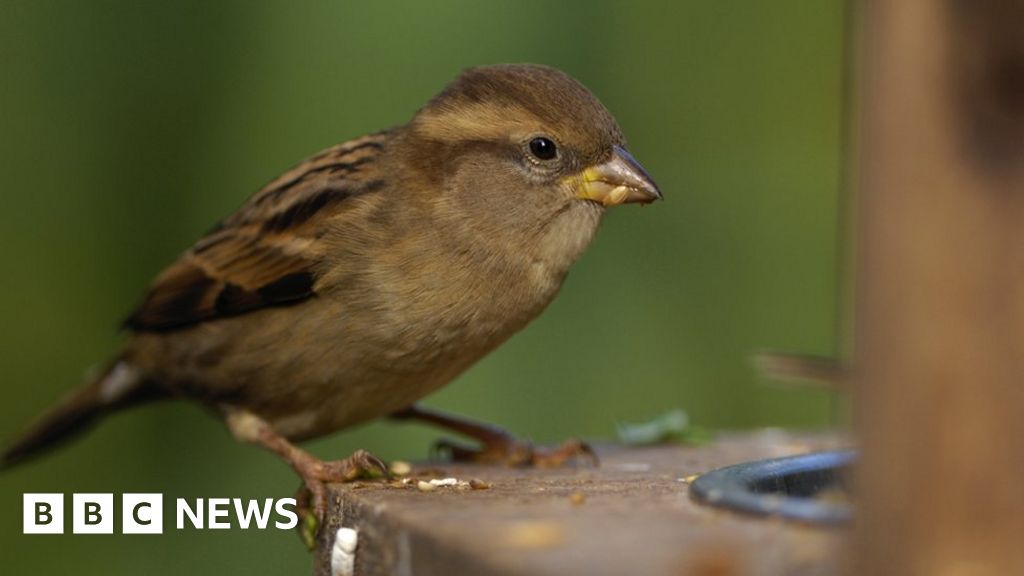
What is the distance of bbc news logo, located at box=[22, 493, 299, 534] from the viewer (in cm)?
429

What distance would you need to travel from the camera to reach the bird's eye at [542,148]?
10.1 feet

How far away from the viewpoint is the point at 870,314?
1.36 m

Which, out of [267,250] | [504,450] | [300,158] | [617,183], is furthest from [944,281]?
[300,158]

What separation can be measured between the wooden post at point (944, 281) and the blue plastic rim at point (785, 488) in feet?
0.93

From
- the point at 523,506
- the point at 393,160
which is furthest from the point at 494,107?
the point at 523,506

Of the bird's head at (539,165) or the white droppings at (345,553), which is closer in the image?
the white droppings at (345,553)

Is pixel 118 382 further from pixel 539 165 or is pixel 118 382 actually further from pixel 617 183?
pixel 617 183

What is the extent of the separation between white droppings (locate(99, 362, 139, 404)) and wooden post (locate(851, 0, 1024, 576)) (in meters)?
2.61

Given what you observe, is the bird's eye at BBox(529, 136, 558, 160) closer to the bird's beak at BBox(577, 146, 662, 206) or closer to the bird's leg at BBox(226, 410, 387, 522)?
the bird's beak at BBox(577, 146, 662, 206)

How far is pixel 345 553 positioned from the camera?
2316mm

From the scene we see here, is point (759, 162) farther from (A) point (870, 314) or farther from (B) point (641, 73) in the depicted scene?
(A) point (870, 314)

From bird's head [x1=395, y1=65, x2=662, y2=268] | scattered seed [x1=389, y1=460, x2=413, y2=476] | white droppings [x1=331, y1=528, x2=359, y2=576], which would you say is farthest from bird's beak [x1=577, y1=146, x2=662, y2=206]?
white droppings [x1=331, y1=528, x2=359, y2=576]

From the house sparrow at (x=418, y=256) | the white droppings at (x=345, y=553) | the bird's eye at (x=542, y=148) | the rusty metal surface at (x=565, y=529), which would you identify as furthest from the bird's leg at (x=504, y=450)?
the white droppings at (x=345, y=553)

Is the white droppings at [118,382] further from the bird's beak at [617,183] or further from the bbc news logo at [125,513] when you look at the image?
the bird's beak at [617,183]
